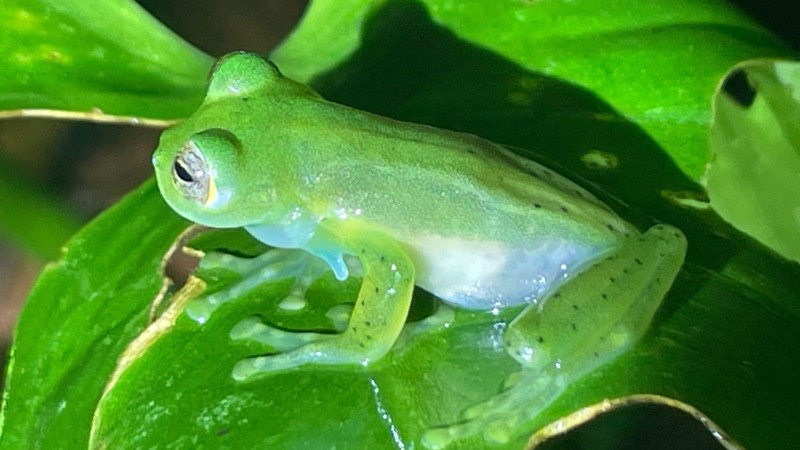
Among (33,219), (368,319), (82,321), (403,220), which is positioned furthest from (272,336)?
(33,219)

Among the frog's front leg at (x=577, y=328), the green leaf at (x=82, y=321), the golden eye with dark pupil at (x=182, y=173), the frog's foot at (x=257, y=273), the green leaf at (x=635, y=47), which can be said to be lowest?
the green leaf at (x=82, y=321)

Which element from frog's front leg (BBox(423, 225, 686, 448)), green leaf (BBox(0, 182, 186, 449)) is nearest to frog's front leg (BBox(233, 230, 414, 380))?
frog's front leg (BBox(423, 225, 686, 448))

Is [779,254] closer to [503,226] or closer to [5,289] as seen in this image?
[503,226]

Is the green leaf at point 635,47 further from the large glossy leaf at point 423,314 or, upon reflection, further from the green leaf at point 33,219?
the green leaf at point 33,219

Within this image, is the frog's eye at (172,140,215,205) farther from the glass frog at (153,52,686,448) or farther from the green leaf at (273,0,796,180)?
the green leaf at (273,0,796,180)

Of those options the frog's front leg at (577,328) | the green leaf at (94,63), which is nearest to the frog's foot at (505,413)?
the frog's front leg at (577,328)

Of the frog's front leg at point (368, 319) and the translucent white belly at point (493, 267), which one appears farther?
the translucent white belly at point (493, 267)

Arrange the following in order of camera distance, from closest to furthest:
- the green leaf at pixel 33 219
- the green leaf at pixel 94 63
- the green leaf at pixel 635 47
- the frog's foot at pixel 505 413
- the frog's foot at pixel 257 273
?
the frog's foot at pixel 505 413
the frog's foot at pixel 257 273
the green leaf at pixel 635 47
the green leaf at pixel 94 63
the green leaf at pixel 33 219
